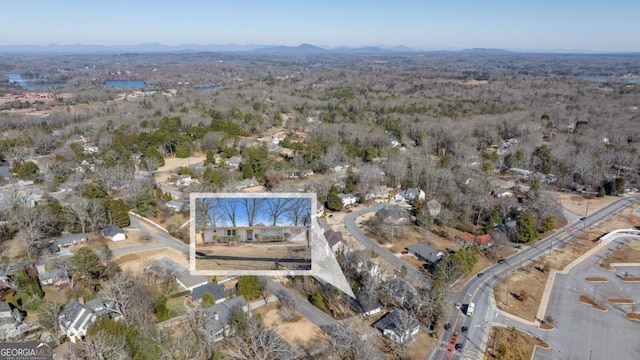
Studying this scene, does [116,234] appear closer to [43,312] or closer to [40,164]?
A: [43,312]

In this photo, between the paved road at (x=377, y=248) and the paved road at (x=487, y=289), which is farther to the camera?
the paved road at (x=377, y=248)

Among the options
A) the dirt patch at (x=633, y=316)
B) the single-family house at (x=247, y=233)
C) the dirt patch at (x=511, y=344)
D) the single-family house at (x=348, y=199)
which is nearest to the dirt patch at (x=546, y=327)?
the dirt patch at (x=511, y=344)

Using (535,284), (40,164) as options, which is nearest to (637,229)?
(535,284)

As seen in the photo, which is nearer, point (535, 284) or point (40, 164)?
point (535, 284)

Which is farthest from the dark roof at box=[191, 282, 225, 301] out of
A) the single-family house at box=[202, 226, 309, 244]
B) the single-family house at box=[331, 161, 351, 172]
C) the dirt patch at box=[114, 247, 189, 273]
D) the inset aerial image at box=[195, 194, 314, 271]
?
the single-family house at box=[331, 161, 351, 172]

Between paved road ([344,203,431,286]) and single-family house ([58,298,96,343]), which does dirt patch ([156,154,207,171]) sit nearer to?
paved road ([344,203,431,286])

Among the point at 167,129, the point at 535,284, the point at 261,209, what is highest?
the point at 261,209

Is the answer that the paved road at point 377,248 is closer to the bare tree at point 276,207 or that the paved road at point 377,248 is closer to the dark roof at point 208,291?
the dark roof at point 208,291
